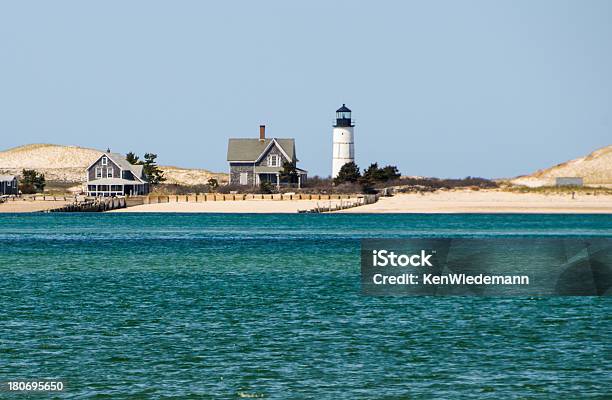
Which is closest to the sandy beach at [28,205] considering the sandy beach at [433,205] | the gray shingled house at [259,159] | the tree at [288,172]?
the sandy beach at [433,205]

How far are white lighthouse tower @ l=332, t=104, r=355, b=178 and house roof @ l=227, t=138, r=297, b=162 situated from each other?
683 centimetres

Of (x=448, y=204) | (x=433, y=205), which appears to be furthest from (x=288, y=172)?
(x=448, y=204)

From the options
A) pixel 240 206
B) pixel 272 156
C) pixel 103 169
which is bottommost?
pixel 240 206

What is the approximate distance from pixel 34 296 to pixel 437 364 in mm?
18442

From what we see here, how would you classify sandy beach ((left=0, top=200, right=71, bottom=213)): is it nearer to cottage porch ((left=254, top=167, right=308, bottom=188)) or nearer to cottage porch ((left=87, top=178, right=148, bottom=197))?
cottage porch ((left=87, top=178, right=148, bottom=197))

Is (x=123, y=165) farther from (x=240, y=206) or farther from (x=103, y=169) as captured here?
(x=240, y=206)

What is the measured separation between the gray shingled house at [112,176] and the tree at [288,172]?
18.5 metres

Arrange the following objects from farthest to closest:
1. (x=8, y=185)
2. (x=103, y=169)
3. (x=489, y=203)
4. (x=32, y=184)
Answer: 1. (x=32, y=184)
2. (x=8, y=185)
3. (x=103, y=169)
4. (x=489, y=203)

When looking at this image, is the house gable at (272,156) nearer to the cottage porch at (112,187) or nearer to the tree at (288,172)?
the tree at (288,172)

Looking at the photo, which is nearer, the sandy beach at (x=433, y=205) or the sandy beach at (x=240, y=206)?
the sandy beach at (x=433, y=205)

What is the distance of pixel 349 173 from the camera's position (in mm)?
123000

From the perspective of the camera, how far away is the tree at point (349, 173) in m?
123

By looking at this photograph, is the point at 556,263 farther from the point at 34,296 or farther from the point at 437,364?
the point at 437,364

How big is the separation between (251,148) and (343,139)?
Answer: 43.0 ft
